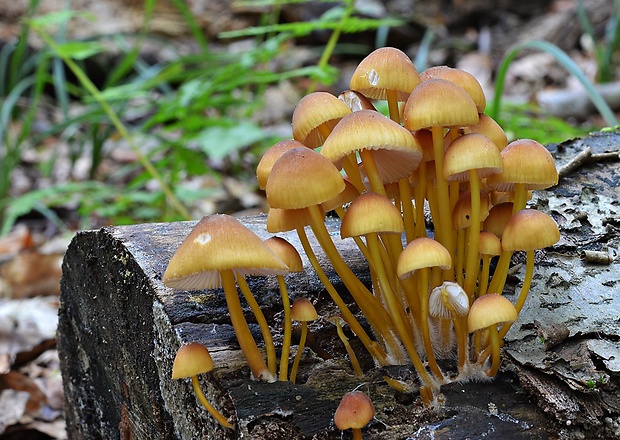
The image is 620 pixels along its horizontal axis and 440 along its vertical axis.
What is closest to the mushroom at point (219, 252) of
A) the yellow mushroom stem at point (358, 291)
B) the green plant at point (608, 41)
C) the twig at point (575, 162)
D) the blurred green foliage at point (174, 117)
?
the yellow mushroom stem at point (358, 291)

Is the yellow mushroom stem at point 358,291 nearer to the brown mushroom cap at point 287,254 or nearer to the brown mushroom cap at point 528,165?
the brown mushroom cap at point 287,254

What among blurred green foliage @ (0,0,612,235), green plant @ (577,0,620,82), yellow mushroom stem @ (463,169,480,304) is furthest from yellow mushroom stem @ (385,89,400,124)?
green plant @ (577,0,620,82)

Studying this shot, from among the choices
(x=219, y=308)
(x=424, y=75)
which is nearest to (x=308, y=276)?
(x=219, y=308)

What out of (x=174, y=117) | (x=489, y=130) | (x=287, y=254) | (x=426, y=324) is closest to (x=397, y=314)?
(x=426, y=324)

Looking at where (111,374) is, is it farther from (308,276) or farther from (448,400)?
(448,400)

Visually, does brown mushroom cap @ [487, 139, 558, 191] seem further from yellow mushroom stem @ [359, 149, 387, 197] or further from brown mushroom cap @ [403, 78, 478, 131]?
yellow mushroom stem @ [359, 149, 387, 197]

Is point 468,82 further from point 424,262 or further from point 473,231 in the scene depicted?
point 424,262

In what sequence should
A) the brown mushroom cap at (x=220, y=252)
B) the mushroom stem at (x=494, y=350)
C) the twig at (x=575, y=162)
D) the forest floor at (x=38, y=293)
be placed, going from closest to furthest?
the brown mushroom cap at (x=220, y=252), the mushroom stem at (x=494, y=350), the twig at (x=575, y=162), the forest floor at (x=38, y=293)
